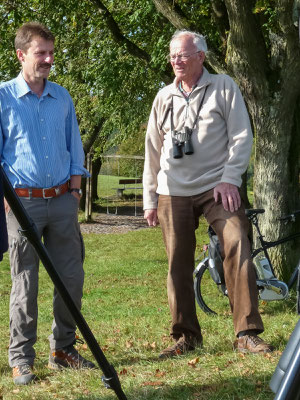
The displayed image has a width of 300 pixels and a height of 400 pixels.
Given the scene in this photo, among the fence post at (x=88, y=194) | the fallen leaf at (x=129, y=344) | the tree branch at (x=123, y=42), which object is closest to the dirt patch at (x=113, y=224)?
the fence post at (x=88, y=194)

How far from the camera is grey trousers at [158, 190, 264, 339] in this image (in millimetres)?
4801

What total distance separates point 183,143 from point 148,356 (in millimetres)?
1631

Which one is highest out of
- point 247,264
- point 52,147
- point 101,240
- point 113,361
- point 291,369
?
point 52,147

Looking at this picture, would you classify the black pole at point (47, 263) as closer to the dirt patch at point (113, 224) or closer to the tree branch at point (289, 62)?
the tree branch at point (289, 62)

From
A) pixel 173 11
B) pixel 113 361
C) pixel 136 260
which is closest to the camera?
pixel 113 361

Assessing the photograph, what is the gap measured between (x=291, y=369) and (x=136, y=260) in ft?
44.6

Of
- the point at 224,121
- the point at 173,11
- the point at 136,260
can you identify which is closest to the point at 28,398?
the point at 224,121

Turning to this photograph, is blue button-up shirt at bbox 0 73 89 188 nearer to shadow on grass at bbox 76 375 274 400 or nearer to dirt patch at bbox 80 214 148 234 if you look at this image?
shadow on grass at bbox 76 375 274 400

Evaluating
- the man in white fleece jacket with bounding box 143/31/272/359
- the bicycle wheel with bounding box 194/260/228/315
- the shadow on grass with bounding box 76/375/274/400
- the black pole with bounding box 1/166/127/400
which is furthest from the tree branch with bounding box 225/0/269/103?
→ the black pole with bounding box 1/166/127/400

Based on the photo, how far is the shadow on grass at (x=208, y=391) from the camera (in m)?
3.97

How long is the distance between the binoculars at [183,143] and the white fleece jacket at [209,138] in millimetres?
37

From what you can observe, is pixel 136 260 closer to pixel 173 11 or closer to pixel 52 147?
pixel 173 11

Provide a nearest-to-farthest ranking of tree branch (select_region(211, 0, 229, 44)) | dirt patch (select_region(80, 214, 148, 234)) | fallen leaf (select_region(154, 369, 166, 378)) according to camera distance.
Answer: fallen leaf (select_region(154, 369, 166, 378)), tree branch (select_region(211, 0, 229, 44)), dirt patch (select_region(80, 214, 148, 234))

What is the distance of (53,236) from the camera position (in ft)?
16.4
